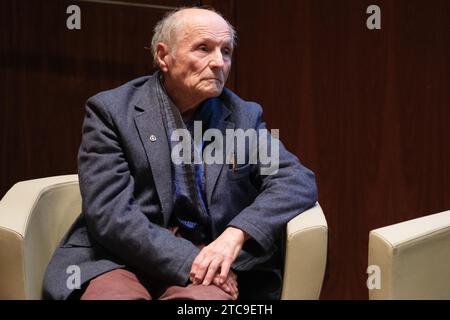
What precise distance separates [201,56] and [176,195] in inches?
15.0

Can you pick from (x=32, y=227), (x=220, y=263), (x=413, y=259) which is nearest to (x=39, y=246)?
(x=32, y=227)

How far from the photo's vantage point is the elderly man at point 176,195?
1.46 m

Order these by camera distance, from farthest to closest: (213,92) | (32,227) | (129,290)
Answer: (213,92) < (32,227) < (129,290)

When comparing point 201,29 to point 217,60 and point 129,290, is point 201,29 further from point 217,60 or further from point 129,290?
point 129,290

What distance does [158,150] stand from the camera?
1582 mm

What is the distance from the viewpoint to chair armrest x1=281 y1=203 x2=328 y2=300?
1.46 metres

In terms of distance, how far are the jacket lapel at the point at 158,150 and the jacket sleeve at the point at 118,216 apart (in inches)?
2.5

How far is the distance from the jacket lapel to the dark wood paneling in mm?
939

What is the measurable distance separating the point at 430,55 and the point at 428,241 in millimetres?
1133

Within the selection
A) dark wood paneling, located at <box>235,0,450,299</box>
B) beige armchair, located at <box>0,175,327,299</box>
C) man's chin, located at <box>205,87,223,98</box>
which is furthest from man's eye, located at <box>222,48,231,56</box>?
dark wood paneling, located at <box>235,0,450,299</box>

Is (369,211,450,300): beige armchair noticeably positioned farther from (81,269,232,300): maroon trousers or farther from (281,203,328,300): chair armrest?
(81,269,232,300): maroon trousers

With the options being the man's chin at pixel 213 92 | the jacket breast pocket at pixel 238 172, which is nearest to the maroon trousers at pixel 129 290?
the jacket breast pocket at pixel 238 172

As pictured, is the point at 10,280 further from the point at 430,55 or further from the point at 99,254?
the point at 430,55

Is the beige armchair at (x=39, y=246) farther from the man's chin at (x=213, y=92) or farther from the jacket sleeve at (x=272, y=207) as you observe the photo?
the man's chin at (x=213, y=92)
